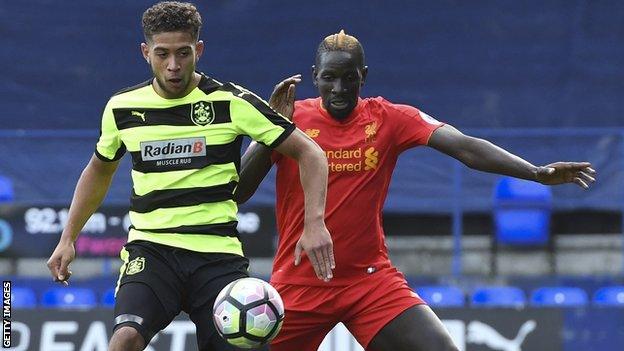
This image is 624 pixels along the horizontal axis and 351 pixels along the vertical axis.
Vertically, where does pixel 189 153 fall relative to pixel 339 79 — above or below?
below

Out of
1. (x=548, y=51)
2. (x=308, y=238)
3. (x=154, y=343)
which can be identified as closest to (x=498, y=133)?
(x=548, y=51)

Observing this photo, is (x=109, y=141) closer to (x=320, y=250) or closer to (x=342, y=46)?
(x=320, y=250)

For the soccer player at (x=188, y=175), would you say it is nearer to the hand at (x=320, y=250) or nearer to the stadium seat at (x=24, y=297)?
the hand at (x=320, y=250)

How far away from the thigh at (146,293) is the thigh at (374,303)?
1.07 meters

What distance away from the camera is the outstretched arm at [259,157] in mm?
6988

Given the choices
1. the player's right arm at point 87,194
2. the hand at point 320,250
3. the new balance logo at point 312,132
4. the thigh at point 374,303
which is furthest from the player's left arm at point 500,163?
the player's right arm at point 87,194

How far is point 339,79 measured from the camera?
23.2ft

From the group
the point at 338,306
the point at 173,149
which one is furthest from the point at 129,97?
the point at 338,306

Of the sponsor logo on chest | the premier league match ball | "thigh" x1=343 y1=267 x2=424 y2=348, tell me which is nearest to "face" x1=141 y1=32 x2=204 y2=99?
the sponsor logo on chest

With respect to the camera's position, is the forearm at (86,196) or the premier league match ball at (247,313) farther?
the forearm at (86,196)

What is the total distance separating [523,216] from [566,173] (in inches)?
190

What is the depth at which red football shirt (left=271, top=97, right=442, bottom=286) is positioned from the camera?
709 centimetres

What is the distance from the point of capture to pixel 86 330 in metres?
10.5

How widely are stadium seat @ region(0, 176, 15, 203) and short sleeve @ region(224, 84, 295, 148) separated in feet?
18.4
